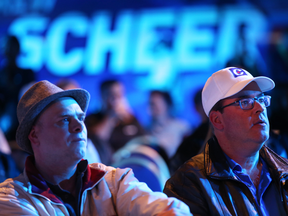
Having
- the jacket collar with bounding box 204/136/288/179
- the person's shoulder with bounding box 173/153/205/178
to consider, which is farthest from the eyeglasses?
the person's shoulder with bounding box 173/153/205/178

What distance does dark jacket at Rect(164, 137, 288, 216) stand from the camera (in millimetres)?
1843

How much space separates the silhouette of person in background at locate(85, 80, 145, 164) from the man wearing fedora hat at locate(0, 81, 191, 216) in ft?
12.3

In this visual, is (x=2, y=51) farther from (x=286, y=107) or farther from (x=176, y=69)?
(x=286, y=107)

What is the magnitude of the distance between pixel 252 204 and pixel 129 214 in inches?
26.2

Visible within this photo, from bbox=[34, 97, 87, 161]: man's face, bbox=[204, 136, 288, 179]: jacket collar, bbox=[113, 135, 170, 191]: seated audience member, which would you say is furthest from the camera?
bbox=[113, 135, 170, 191]: seated audience member

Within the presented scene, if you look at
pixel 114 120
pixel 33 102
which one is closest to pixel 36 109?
pixel 33 102

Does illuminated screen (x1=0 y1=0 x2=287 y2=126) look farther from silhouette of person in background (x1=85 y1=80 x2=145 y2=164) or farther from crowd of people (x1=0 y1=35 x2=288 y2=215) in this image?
crowd of people (x1=0 y1=35 x2=288 y2=215)

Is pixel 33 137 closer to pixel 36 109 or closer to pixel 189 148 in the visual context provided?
pixel 36 109

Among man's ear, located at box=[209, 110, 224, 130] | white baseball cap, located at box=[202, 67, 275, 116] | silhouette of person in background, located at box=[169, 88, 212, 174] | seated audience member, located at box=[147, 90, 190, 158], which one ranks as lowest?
seated audience member, located at box=[147, 90, 190, 158]

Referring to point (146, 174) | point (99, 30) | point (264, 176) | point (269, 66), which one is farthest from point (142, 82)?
point (264, 176)

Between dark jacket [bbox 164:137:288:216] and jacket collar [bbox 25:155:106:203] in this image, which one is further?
dark jacket [bbox 164:137:288:216]

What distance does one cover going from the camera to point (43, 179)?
183cm

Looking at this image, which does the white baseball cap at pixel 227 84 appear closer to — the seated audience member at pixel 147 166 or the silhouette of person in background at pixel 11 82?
the seated audience member at pixel 147 166

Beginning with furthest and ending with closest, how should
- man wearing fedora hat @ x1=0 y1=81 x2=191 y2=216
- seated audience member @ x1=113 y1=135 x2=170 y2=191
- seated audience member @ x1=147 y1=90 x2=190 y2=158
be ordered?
seated audience member @ x1=147 y1=90 x2=190 y2=158 → seated audience member @ x1=113 y1=135 x2=170 y2=191 → man wearing fedora hat @ x1=0 y1=81 x2=191 y2=216
